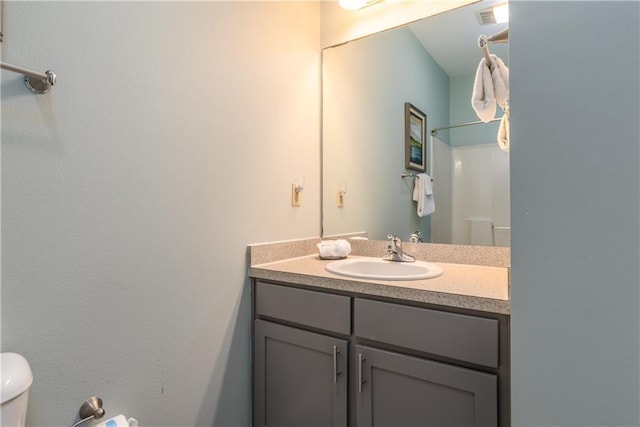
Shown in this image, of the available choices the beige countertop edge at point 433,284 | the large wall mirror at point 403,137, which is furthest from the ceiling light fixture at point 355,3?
the beige countertop edge at point 433,284

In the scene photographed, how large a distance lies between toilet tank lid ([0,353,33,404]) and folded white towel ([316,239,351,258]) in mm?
1121

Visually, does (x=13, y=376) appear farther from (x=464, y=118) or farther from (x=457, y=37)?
(x=457, y=37)

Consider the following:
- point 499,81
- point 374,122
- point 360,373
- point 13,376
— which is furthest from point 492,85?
point 13,376

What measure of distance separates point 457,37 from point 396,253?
1019mm

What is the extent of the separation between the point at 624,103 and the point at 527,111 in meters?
0.14

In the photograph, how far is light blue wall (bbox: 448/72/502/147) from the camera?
1.44 m

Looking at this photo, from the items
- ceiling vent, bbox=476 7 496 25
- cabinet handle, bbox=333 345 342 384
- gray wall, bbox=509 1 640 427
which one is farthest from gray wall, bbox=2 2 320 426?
gray wall, bbox=509 1 640 427

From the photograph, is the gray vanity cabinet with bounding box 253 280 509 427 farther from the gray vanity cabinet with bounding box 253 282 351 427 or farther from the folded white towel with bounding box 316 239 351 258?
the folded white towel with bounding box 316 239 351 258

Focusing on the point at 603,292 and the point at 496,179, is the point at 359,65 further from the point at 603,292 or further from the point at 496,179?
the point at 603,292

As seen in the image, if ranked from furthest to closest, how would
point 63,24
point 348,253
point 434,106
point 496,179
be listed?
point 348,253 < point 434,106 < point 496,179 < point 63,24

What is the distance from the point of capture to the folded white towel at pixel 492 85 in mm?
1240

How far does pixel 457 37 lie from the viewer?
1483mm

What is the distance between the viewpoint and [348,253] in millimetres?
1696

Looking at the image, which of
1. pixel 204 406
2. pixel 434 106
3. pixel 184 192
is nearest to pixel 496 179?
pixel 434 106
